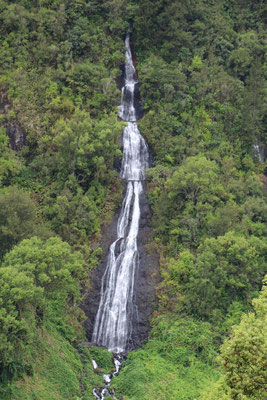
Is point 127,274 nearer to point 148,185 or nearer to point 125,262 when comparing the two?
point 125,262

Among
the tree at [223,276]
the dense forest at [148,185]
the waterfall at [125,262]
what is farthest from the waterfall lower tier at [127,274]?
the tree at [223,276]

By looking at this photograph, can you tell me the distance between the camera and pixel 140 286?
35156mm

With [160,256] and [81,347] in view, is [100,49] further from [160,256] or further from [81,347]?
[81,347]

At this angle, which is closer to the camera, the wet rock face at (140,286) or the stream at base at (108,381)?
the stream at base at (108,381)

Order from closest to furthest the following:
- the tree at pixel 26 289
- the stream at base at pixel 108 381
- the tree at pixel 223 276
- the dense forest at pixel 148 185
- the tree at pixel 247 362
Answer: the tree at pixel 247 362, the tree at pixel 26 289, the dense forest at pixel 148 185, the stream at base at pixel 108 381, the tree at pixel 223 276

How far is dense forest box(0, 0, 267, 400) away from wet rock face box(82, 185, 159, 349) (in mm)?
739

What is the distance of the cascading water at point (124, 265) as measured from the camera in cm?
3303

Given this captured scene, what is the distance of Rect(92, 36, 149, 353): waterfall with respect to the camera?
→ 33.2m

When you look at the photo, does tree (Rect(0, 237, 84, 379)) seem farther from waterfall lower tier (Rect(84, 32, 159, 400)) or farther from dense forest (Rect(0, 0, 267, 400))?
waterfall lower tier (Rect(84, 32, 159, 400))

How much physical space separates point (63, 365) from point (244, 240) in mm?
16185

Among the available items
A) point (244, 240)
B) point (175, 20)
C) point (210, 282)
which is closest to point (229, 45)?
point (175, 20)

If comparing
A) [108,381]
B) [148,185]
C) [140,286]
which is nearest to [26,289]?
[108,381]

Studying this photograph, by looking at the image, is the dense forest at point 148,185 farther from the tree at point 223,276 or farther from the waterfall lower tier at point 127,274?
the waterfall lower tier at point 127,274

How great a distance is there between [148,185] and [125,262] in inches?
350
